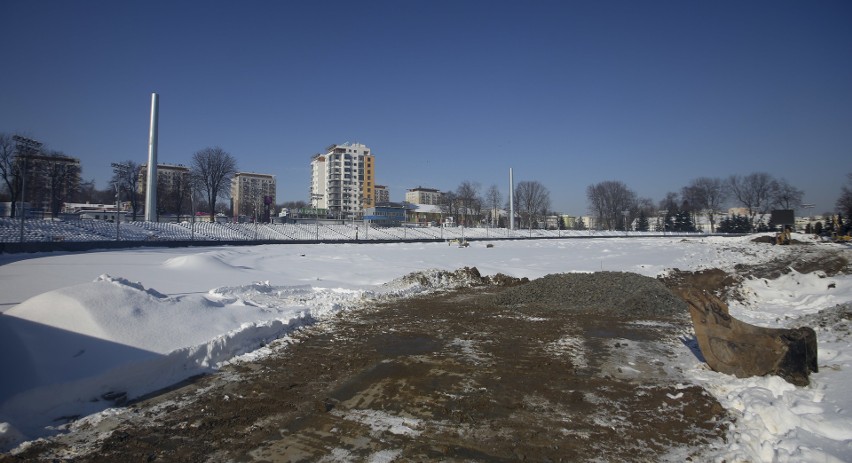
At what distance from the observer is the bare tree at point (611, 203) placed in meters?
96.7

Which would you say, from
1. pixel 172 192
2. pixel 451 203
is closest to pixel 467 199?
pixel 451 203

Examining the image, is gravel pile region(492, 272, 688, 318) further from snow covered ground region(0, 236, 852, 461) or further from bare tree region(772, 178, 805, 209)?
bare tree region(772, 178, 805, 209)

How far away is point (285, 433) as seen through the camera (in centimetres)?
442

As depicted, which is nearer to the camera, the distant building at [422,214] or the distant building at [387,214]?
the distant building at [387,214]

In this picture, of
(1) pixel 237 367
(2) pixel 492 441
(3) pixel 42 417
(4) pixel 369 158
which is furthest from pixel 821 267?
(4) pixel 369 158

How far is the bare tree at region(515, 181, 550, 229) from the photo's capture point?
94.1 metres

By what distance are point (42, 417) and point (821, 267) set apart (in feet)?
83.2

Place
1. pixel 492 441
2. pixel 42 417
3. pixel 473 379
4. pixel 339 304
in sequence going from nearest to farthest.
Answer: 1. pixel 492 441
2. pixel 42 417
3. pixel 473 379
4. pixel 339 304

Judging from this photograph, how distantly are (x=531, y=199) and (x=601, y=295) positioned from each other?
8248 cm

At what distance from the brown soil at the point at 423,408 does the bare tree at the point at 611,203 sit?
3800 inches

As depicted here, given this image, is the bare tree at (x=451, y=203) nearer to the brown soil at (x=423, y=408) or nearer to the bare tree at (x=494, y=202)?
the bare tree at (x=494, y=202)

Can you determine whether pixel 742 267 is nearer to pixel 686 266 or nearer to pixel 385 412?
pixel 686 266

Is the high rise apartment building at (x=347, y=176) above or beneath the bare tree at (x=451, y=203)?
above

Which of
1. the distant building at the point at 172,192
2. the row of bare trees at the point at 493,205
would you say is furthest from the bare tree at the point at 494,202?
the distant building at the point at 172,192
